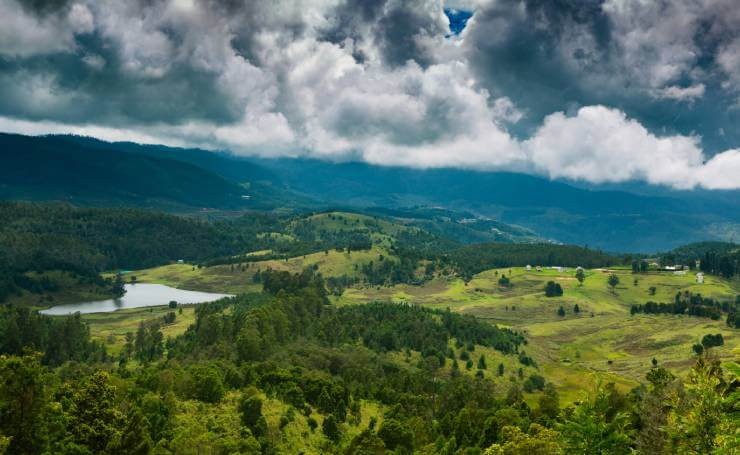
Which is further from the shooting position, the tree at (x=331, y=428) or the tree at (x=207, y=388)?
the tree at (x=331, y=428)

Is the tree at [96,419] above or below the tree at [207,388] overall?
above

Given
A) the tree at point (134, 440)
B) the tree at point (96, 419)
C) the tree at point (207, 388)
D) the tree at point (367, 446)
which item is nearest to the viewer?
the tree at point (96, 419)

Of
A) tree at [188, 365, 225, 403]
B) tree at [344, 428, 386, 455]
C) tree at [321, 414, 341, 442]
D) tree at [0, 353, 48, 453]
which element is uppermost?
tree at [0, 353, 48, 453]

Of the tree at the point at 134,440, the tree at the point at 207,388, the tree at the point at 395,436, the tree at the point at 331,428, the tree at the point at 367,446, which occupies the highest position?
the tree at the point at 134,440

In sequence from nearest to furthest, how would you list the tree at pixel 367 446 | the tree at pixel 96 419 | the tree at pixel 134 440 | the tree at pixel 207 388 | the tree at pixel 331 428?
the tree at pixel 96 419 → the tree at pixel 134 440 → the tree at pixel 367 446 → the tree at pixel 207 388 → the tree at pixel 331 428

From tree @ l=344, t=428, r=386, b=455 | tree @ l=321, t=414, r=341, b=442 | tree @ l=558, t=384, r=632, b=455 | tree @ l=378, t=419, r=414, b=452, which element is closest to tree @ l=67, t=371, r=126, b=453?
tree @ l=344, t=428, r=386, b=455

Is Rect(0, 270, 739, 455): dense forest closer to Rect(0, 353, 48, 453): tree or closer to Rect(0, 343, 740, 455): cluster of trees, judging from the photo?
Rect(0, 353, 48, 453): tree

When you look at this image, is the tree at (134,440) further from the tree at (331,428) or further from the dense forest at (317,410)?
the tree at (331,428)

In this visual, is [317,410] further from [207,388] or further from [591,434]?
[591,434]

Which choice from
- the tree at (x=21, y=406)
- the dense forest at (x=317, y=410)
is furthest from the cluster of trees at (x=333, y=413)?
the dense forest at (x=317, y=410)

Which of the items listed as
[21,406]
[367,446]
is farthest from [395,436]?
[21,406]

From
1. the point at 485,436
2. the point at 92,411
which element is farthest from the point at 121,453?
the point at 485,436

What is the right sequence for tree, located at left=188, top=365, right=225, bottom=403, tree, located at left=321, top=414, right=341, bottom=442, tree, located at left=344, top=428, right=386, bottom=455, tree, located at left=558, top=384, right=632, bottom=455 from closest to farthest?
tree, located at left=558, top=384, right=632, bottom=455 < tree, located at left=344, top=428, right=386, bottom=455 < tree, located at left=188, top=365, right=225, bottom=403 < tree, located at left=321, top=414, right=341, bottom=442
